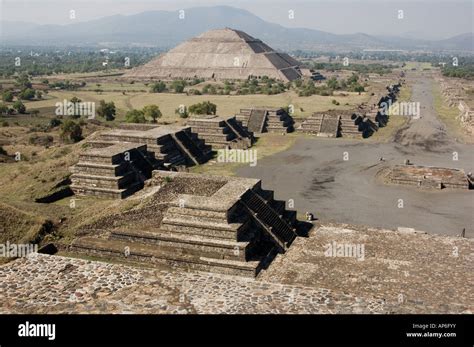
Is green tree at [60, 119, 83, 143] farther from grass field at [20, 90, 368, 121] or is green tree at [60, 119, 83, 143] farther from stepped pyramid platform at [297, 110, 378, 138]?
stepped pyramid platform at [297, 110, 378, 138]

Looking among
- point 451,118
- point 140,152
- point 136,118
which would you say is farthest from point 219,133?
point 451,118

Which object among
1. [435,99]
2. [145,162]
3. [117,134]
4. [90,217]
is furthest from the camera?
[435,99]

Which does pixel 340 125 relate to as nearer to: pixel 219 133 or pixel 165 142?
pixel 219 133

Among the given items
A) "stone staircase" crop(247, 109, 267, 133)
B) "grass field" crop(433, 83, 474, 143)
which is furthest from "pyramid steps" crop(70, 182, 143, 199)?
"grass field" crop(433, 83, 474, 143)

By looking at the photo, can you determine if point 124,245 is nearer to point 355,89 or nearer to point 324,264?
point 324,264

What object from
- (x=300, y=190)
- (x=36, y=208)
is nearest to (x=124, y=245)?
(x=36, y=208)
